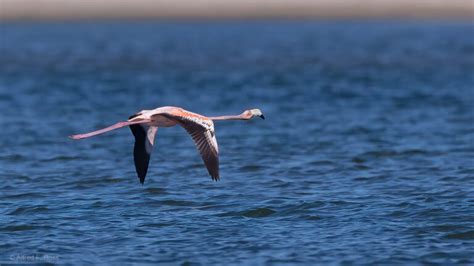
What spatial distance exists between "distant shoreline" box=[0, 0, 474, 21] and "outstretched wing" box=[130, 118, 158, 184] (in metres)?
61.8

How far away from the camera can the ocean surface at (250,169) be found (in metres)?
10.8

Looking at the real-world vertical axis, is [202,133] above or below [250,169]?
above

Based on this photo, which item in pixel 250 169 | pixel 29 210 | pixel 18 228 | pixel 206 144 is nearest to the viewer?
pixel 18 228

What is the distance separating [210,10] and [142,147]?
63.2 meters

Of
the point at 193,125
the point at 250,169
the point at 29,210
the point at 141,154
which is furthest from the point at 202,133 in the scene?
the point at 250,169

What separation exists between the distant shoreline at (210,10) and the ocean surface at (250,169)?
39439 millimetres

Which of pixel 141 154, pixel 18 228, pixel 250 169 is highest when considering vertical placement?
pixel 141 154

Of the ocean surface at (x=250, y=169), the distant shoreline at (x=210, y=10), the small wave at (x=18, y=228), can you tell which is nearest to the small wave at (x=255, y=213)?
the ocean surface at (x=250, y=169)

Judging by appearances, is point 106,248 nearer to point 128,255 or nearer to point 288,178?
point 128,255

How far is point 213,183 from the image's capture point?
46.2 ft

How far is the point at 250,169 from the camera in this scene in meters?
15.2

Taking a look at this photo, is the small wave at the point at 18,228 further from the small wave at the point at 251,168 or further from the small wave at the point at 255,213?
the small wave at the point at 251,168

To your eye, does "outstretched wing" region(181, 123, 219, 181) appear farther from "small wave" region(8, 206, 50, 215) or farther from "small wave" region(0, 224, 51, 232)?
"small wave" region(8, 206, 50, 215)

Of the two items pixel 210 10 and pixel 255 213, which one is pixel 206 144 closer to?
pixel 255 213
